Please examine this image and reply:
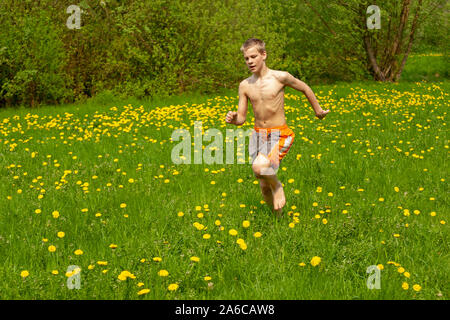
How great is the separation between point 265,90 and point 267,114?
21 centimetres

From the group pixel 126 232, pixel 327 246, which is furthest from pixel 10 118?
pixel 327 246

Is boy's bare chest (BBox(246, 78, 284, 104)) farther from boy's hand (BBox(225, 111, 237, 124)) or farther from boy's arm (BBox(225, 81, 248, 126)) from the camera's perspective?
boy's hand (BBox(225, 111, 237, 124))

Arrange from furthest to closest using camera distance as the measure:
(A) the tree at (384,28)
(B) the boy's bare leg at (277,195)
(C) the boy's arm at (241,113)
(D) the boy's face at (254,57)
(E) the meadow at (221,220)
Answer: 1. (A) the tree at (384,28)
2. (B) the boy's bare leg at (277,195)
3. (C) the boy's arm at (241,113)
4. (D) the boy's face at (254,57)
5. (E) the meadow at (221,220)

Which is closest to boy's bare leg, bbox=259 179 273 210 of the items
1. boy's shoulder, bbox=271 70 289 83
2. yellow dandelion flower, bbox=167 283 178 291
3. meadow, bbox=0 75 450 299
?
meadow, bbox=0 75 450 299

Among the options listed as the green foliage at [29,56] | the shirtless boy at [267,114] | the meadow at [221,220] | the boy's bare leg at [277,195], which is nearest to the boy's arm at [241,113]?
the shirtless boy at [267,114]

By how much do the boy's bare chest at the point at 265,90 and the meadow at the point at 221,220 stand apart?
3.49ft

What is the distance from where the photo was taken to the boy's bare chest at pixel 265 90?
11.5ft

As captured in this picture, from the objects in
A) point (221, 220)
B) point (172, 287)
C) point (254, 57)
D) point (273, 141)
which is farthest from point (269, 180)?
point (172, 287)

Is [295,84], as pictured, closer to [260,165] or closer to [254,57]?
[254,57]

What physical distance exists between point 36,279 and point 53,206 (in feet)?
4.82

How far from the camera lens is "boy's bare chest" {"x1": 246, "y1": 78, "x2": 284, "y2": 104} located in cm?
351

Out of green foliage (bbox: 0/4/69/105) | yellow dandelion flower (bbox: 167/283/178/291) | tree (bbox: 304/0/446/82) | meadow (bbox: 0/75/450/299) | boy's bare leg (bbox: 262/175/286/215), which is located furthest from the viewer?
tree (bbox: 304/0/446/82)

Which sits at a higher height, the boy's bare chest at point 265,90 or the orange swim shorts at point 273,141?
the boy's bare chest at point 265,90

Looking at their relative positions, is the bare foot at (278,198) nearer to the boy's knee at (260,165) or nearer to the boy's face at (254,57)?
the boy's knee at (260,165)
